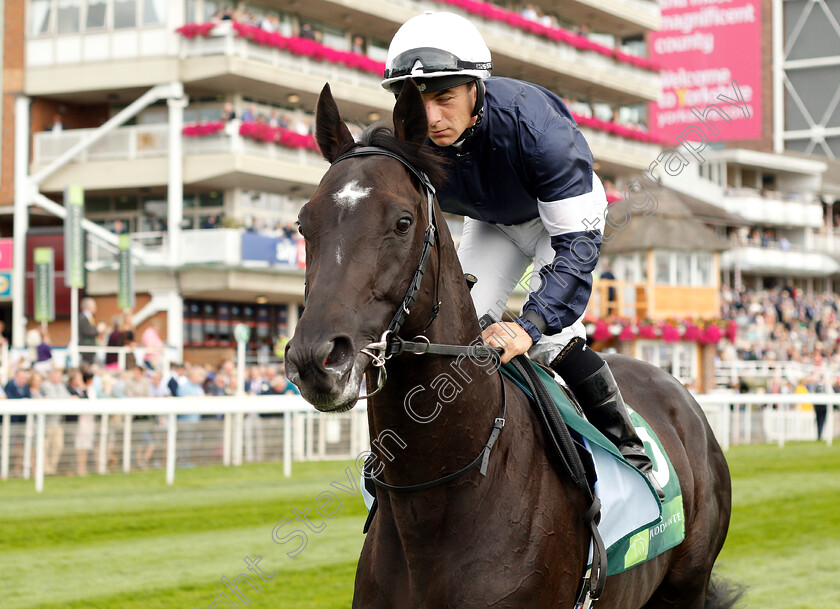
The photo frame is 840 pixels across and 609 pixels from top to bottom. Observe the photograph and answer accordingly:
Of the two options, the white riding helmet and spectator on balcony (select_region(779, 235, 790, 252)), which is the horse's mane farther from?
spectator on balcony (select_region(779, 235, 790, 252))

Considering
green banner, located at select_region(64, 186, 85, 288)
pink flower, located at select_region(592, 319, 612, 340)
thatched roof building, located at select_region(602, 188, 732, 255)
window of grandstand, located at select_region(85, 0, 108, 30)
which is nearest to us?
green banner, located at select_region(64, 186, 85, 288)

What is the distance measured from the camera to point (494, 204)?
3.23 m

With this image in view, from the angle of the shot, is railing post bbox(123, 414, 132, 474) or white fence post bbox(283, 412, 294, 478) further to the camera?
white fence post bbox(283, 412, 294, 478)

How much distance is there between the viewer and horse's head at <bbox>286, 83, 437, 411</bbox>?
7.02 ft

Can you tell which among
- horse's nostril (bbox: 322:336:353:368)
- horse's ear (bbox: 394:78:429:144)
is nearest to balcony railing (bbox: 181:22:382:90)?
horse's ear (bbox: 394:78:429:144)

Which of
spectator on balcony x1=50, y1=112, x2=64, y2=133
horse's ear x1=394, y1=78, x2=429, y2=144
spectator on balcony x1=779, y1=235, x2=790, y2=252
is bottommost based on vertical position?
horse's ear x1=394, y1=78, x2=429, y2=144

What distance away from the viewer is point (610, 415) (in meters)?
3.36

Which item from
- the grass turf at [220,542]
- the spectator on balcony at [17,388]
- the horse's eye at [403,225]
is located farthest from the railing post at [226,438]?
the horse's eye at [403,225]

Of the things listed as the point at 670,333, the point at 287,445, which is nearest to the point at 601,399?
the point at 287,445

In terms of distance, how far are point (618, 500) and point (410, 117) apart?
1.31 meters

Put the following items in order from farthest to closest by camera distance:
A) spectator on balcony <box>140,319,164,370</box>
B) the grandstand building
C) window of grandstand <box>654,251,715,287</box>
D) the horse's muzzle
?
window of grandstand <box>654,251,715,287</box> < the grandstand building < spectator on balcony <box>140,319,164,370</box> < the horse's muzzle

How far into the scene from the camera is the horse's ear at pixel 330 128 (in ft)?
8.61

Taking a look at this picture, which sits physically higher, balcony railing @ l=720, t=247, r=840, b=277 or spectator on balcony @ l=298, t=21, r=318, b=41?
spectator on balcony @ l=298, t=21, r=318, b=41

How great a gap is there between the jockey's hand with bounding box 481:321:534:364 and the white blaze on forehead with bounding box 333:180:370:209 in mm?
618
